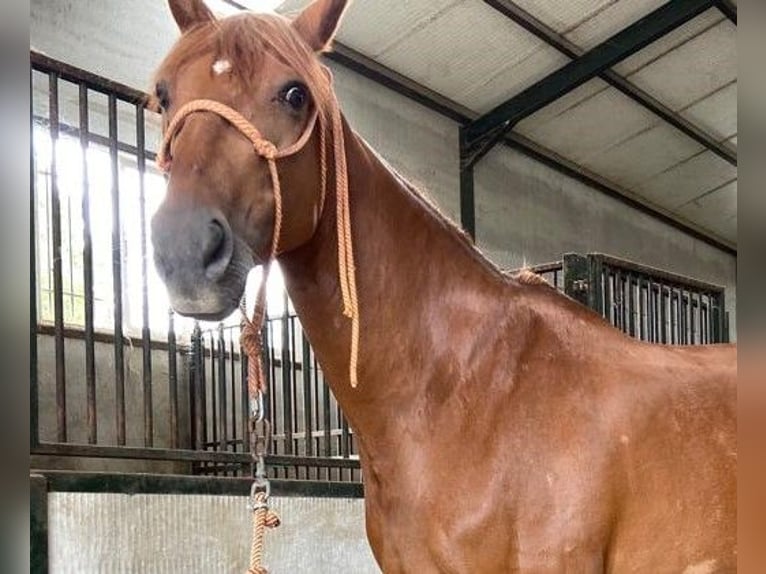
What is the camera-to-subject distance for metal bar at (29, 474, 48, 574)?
62.9 inches

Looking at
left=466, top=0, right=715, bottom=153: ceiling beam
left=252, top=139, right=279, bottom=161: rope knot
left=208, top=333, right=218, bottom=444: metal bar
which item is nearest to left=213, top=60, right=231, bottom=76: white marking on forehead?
left=252, top=139, right=279, bottom=161: rope knot

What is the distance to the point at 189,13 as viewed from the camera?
4.02ft

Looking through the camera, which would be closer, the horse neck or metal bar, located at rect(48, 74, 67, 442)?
the horse neck

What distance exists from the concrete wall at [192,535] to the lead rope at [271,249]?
58cm

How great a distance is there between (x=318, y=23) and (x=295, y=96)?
15cm

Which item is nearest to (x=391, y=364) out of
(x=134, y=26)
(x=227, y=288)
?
(x=227, y=288)

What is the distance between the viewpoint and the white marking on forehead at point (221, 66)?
3.51 feet

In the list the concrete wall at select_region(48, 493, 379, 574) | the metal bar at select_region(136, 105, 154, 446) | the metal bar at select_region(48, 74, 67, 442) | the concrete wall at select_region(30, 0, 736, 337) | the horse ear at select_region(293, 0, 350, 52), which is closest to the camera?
the horse ear at select_region(293, 0, 350, 52)

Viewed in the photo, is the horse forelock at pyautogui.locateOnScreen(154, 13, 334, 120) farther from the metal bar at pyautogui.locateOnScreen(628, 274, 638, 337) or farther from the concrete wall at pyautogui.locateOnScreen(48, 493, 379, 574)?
the metal bar at pyautogui.locateOnScreen(628, 274, 638, 337)

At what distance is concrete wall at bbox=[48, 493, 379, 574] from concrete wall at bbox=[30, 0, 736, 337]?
283 centimetres

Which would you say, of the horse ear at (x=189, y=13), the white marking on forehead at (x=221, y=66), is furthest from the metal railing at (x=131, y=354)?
the white marking on forehead at (x=221, y=66)

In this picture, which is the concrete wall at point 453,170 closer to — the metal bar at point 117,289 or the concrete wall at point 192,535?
the metal bar at point 117,289

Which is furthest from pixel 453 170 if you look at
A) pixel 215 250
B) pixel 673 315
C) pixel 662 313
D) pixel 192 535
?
pixel 215 250

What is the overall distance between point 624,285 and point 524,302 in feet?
7.35
